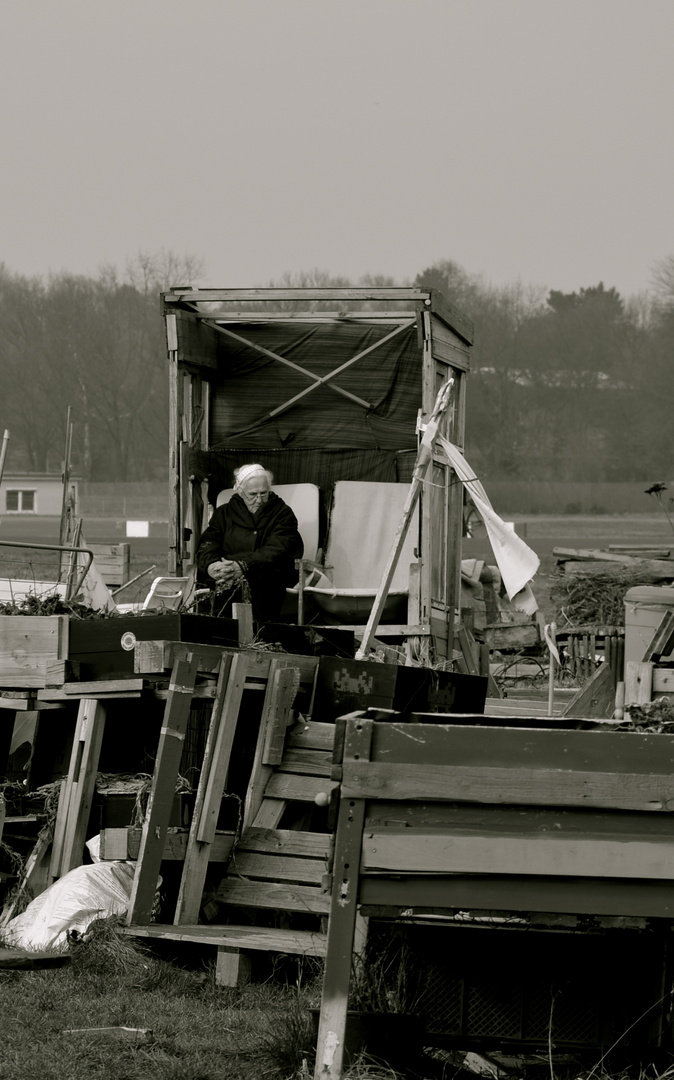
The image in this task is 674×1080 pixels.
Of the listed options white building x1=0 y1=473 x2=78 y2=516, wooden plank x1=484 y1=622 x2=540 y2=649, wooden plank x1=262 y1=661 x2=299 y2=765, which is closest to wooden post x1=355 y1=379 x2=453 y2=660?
wooden plank x1=262 y1=661 x2=299 y2=765

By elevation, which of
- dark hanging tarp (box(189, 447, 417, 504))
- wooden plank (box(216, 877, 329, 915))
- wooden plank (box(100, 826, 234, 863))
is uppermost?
dark hanging tarp (box(189, 447, 417, 504))

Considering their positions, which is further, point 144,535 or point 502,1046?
point 144,535

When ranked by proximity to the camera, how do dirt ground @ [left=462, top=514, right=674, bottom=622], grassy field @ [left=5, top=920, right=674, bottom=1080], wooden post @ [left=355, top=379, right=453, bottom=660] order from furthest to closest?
dirt ground @ [left=462, top=514, right=674, bottom=622] < wooden post @ [left=355, top=379, right=453, bottom=660] < grassy field @ [left=5, top=920, right=674, bottom=1080]

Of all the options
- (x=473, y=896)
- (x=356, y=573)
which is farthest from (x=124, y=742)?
(x=356, y=573)

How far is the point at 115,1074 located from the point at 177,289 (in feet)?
25.2

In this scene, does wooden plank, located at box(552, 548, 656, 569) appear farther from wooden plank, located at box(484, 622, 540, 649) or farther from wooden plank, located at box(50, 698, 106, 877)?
wooden plank, located at box(50, 698, 106, 877)

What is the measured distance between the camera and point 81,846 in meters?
6.35

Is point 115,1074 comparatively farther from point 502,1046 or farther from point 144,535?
point 144,535

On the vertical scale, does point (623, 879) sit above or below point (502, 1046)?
above

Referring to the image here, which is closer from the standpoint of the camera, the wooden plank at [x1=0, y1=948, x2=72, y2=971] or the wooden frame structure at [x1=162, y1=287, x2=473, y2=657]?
the wooden plank at [x1=0, y1=948, x2=72, y2=971]

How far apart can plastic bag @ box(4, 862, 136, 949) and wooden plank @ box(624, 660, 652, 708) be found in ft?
8.11

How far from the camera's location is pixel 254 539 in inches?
400

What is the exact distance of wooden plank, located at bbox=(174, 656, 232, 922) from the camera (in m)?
5.93

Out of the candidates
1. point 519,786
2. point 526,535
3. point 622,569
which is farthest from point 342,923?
point 526,535
